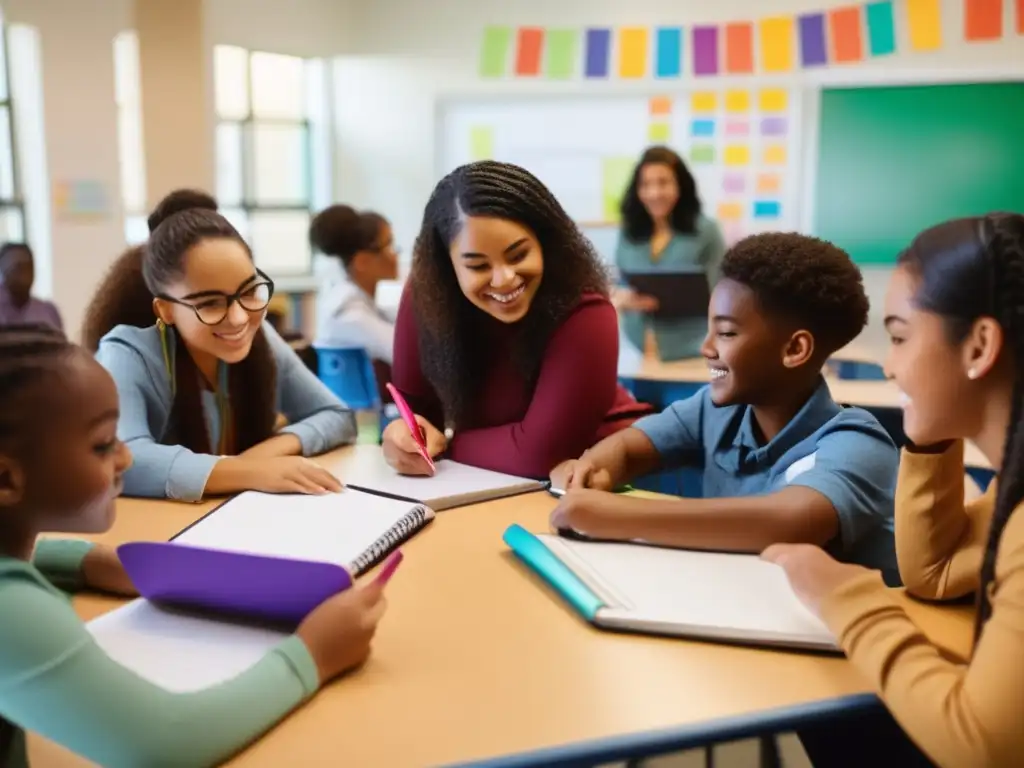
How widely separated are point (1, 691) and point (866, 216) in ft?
16.1

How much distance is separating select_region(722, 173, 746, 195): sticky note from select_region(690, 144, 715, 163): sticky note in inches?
4.9

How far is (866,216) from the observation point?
5012mm

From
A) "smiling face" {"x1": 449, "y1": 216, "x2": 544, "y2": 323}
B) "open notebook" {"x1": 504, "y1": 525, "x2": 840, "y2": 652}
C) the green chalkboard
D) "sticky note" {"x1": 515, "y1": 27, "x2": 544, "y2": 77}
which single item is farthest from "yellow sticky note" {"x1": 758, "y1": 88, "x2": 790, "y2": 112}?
"open notebook" {"x1": 504, "y1": 525, "x2": 840, "y2": 652}

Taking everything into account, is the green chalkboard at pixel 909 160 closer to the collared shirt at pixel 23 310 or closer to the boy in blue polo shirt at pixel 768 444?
the boy in blue polo shirt at pixel 768 444

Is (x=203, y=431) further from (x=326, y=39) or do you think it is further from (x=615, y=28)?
(x=326, y=39)

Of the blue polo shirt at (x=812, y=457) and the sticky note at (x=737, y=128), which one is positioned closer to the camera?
the blue polo shirt at (x=812, y=457)

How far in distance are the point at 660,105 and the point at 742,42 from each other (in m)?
0.53

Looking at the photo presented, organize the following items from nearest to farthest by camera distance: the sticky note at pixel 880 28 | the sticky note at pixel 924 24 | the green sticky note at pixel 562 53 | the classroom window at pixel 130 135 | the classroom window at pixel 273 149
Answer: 1. the sticky note at pixel 924 24
2. the sticky note at pixel 880 28
3. the classroom window at pixel 130 135
4. the green sticky note at pixel 562 53
5. the classroom window at pixel 273 149

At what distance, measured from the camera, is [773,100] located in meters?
5.21

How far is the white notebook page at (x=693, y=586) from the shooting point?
1051 millimetres

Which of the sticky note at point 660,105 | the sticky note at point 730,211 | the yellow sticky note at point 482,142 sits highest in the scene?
the sticky note at point 660,105

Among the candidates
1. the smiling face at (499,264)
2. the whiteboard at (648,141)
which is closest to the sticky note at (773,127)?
the whiteboard at (648,141)

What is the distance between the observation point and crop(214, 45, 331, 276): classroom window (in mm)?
5879

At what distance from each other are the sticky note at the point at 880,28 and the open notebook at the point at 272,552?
14.4 ft
